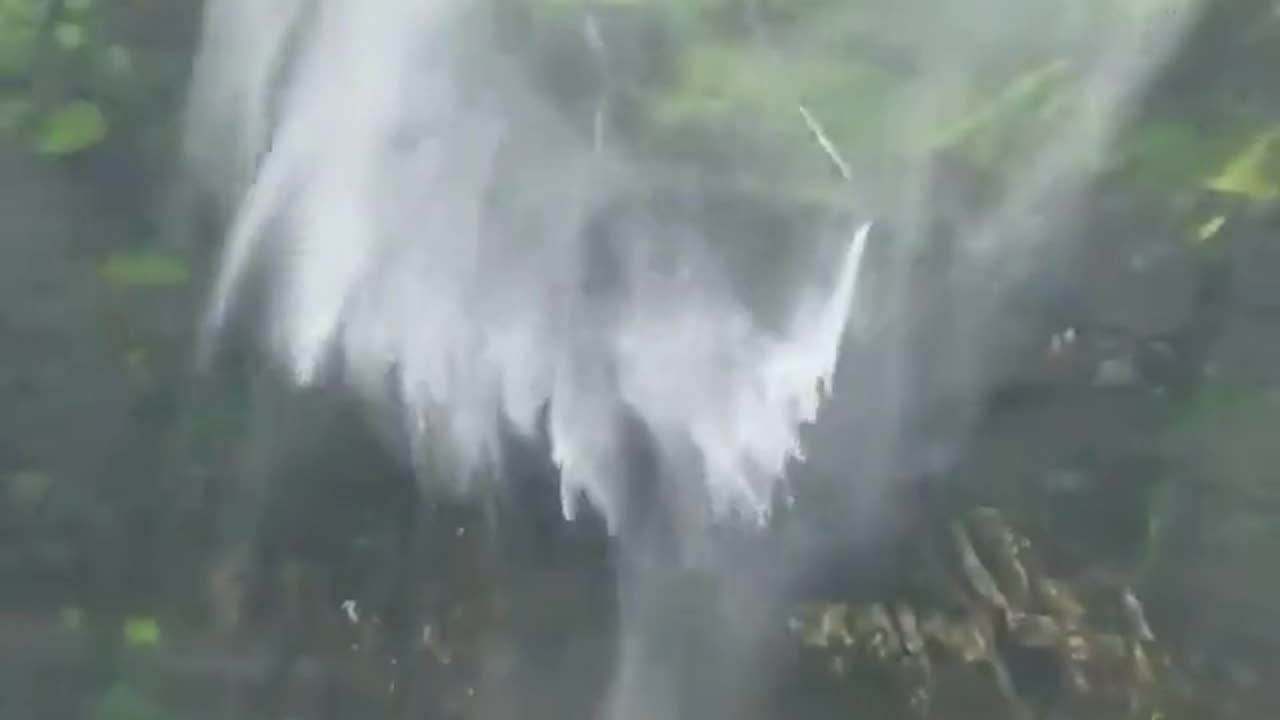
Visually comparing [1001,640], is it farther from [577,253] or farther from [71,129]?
[71,129]

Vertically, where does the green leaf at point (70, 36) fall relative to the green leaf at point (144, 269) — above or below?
above

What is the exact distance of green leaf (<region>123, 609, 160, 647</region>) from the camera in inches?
34.1

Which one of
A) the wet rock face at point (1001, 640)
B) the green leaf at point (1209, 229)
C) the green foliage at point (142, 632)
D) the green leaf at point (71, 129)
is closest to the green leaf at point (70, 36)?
the green leaf at point (71, 129)

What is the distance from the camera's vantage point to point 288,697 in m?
0.85

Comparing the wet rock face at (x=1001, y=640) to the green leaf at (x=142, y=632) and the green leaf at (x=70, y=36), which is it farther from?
the green leaf at (x=70, y=36)

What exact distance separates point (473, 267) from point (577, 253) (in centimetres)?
6

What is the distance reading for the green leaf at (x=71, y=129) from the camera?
0.87 meters

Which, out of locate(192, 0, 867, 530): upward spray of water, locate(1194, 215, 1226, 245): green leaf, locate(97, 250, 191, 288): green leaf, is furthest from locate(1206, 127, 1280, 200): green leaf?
locate(97, 250, 191, 288): green leaf

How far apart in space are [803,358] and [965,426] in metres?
0.10

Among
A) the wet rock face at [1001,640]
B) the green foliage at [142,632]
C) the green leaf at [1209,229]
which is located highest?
the green leaf at [1209,229]

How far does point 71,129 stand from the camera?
0.87m

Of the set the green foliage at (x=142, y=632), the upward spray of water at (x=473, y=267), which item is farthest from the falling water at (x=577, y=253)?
the green foliage at (x=142, y=632)

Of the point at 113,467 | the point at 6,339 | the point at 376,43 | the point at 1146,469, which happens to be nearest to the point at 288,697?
the point at 113,467

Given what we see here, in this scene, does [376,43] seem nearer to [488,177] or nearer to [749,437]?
[488,177]
